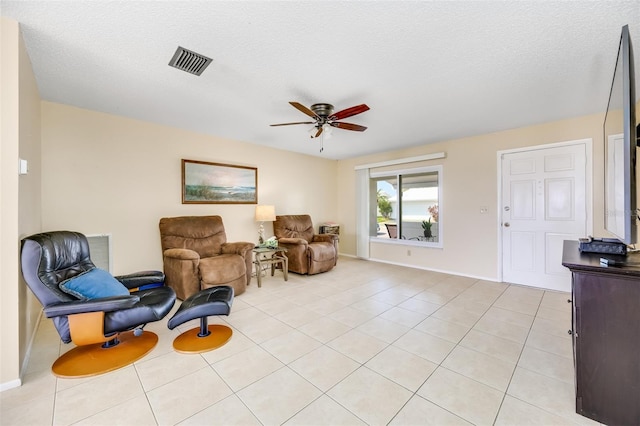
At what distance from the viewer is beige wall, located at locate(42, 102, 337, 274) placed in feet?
10.1

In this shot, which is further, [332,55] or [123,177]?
[123,177]

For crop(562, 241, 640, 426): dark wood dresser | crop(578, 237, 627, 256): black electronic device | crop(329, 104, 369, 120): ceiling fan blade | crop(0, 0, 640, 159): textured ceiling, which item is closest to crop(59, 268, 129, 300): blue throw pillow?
crop(0, 0, 640, 159): textured ceiling

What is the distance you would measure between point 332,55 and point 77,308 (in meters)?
2.58

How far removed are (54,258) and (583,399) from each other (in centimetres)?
360

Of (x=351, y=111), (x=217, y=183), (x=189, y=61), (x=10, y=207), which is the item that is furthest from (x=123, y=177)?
(x=351, y=111)

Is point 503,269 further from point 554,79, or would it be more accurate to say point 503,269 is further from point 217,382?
point 217,382

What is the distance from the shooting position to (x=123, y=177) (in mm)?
3488

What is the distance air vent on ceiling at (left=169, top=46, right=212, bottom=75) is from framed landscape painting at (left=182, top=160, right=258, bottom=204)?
6.62 ft

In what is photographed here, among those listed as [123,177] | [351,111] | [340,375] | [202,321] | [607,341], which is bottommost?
[340,375]

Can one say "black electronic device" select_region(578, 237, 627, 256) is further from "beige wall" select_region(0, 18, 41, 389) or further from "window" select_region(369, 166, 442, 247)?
"beige wall" select_region(0, 18, 41, 389)

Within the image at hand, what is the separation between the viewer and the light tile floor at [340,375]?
1508mm

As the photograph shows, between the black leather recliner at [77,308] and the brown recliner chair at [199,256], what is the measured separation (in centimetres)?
87

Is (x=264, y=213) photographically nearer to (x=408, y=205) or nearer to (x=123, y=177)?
(x=123, y=177)

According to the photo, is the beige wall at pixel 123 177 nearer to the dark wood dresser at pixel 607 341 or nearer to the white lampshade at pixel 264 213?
the white lampshade at pixel 264 213
